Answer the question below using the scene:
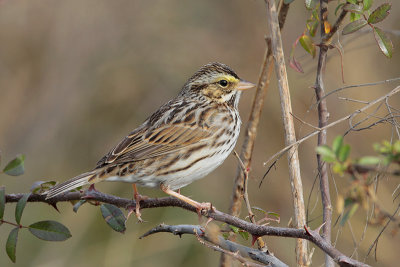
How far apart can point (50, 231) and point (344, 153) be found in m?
1.95

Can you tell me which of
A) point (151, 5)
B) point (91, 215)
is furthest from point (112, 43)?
point (91, 215)

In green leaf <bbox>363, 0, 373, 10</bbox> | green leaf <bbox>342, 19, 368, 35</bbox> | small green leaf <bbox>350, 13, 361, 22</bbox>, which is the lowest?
green leaf <bbox>342, 19, 368, 35</bbox>

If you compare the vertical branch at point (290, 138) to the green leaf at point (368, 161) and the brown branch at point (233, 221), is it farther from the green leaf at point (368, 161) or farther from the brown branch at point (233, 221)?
the green leaf at point (368, 161)

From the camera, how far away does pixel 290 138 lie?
2.84 metres

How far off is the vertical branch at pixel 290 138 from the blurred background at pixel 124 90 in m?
3.47

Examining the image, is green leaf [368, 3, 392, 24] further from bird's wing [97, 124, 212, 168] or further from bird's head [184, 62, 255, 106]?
bird's head [184, 62, 255, 106]

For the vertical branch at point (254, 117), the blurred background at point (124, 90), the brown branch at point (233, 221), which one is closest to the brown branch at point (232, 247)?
the brown branch at point (233, 221)

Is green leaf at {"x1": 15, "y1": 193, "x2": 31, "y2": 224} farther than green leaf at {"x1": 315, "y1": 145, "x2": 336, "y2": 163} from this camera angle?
Yes

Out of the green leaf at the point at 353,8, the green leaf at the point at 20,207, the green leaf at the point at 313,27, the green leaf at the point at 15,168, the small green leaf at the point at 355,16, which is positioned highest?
the green leaf at the point at 313,27

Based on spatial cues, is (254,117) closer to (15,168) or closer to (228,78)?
(228,78)

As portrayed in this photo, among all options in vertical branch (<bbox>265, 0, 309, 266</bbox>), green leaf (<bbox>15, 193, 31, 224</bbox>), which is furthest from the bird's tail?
vertical branch (<bbox>265, 0, 309, 266</bbox>)

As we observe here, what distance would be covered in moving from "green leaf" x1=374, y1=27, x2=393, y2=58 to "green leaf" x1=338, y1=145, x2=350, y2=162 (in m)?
1.48

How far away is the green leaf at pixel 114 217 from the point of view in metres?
3.09

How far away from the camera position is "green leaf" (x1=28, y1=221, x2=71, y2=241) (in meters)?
2.96
